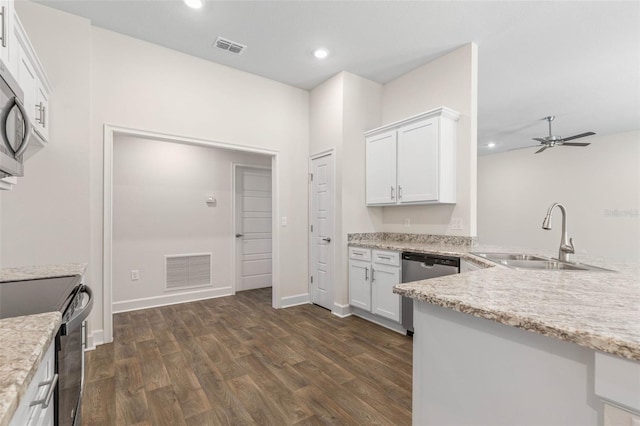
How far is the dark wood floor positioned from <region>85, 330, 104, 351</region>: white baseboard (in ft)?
0.29

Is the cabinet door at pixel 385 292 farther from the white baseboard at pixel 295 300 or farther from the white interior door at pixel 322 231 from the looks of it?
the white baseboard at pixel 295 300

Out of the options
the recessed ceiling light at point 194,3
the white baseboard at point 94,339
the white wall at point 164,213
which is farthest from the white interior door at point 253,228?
the recessed ceiling light at point 194,3

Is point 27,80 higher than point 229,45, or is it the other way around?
point 229,45

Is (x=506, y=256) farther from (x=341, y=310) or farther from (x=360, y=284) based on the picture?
(x=341, y=310)

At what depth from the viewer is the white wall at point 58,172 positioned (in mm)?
2430

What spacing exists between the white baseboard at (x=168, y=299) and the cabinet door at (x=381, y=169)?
8.61 feet

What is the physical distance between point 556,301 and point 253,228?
4.41m

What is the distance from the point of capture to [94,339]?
9.04 feet

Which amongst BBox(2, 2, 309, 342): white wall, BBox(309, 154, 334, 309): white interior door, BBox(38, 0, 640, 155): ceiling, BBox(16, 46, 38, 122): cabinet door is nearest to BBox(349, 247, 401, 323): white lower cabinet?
BBox(309, 154, 334, 309): white interior door

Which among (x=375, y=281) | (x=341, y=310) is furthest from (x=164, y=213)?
(x=375, y=281)

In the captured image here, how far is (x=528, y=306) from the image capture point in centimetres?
95

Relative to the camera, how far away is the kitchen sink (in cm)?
186

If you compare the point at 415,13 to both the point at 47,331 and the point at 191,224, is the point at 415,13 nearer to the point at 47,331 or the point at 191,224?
the point at 47,331

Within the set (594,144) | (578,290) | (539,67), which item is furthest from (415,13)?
(594,144)
